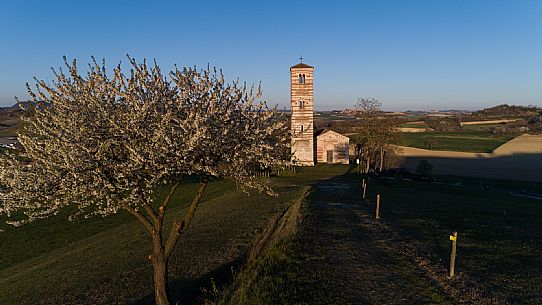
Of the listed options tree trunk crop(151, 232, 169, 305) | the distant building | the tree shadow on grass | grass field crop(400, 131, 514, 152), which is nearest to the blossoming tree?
tree trunk crop(151, 232, 169, 305)

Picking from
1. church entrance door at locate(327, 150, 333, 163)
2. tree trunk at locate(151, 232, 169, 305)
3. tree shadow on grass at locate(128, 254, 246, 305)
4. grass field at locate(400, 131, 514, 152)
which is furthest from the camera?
grass field at locate(400, 131, 514, 152)

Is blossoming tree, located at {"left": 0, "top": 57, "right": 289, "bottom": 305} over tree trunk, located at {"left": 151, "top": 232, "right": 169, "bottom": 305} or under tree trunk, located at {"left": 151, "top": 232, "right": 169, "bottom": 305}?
over

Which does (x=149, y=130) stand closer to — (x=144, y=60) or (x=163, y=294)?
(x=144, y=60)

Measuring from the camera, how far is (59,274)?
19609 mm

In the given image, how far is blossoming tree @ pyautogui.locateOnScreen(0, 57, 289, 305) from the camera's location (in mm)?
10047

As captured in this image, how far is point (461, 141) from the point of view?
11019 centimetres

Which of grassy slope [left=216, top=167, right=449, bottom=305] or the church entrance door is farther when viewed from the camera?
the church entrance door

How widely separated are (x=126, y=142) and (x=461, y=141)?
122 meters

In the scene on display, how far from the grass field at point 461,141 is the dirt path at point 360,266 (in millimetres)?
80305

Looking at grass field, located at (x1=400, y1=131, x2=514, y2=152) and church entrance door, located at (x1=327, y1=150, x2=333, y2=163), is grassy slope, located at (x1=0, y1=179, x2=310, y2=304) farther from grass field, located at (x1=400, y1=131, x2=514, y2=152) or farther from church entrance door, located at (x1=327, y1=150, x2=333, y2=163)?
grass field, located at (x1=400, y1=131, x2=514, y2=152)

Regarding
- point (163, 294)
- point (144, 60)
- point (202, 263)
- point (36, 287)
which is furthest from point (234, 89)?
point (36, 287)

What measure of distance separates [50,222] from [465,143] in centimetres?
11494

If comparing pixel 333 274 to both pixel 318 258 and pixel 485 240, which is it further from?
pixel 485 240

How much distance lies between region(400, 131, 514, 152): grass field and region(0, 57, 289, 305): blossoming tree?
88.6 metres
